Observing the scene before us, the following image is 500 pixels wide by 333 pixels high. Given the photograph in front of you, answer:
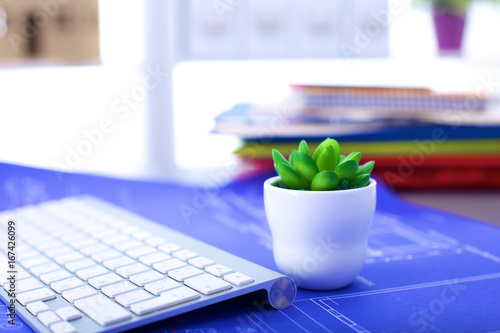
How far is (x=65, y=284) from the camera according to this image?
528 mm

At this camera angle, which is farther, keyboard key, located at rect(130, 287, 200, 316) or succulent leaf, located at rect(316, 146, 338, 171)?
succulent leaf, located at rect(316, 146, 338, 171)

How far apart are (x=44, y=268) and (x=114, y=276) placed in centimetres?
9

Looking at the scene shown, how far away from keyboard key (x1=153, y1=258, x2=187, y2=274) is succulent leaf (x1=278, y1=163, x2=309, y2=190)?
0.43ft

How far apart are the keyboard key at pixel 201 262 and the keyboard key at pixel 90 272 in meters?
0.09

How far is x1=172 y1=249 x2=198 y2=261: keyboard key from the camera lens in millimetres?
583

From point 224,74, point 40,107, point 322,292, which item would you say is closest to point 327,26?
point 224,74

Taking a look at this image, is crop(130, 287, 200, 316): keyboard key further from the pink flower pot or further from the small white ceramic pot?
the pink flower pot

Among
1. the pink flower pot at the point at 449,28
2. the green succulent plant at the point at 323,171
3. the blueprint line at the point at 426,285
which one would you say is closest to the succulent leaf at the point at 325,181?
the green succulent plant at the point at 323,171

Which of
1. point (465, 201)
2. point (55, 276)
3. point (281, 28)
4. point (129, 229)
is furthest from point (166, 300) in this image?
point (281, 28)

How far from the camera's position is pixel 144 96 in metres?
1.80

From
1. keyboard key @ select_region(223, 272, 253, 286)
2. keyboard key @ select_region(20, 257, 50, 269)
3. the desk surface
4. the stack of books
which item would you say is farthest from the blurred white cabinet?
keyboard key @ select_region(223, 272, 253, 286)

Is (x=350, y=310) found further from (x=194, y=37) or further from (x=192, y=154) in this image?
(x=194, y=37)

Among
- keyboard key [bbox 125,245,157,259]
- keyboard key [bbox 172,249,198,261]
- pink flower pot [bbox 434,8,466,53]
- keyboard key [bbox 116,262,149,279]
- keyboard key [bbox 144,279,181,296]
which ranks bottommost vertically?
keyboard key [bbox 125,245,157,259]

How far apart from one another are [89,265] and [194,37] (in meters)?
1.63
